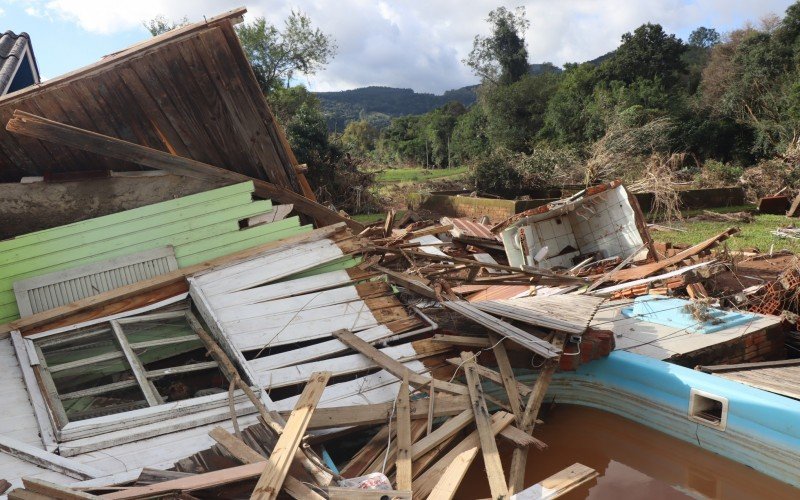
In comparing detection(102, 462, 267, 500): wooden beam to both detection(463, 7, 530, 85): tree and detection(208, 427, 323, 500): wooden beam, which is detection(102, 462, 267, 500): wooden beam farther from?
detection(463, 7, 530, 85): tree

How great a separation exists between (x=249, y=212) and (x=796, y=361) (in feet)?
21.1

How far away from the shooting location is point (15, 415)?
3.91 metres

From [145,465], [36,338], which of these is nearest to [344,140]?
[36,338]

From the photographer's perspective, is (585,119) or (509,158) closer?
(509,158)

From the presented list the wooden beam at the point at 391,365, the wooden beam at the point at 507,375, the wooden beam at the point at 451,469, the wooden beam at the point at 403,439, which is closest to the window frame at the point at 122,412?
the wooden beam at the point at 391,365

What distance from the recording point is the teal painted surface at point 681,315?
6273mm

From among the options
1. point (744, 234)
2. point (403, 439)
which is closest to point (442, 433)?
point (403, 439)

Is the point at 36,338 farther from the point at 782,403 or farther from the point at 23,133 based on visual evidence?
the point at 782,403

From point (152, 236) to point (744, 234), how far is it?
13873mm

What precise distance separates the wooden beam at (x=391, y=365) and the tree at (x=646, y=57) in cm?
3457

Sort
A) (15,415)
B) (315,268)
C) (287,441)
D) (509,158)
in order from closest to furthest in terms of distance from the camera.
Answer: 1. (287,441)
2. (15,415)
3. (315,268)
4. (509,158)

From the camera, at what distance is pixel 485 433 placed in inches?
160

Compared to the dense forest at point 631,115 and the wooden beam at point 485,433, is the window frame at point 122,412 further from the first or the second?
the dense forest at point 631,115

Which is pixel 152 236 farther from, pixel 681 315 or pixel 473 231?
pixel 473 231
